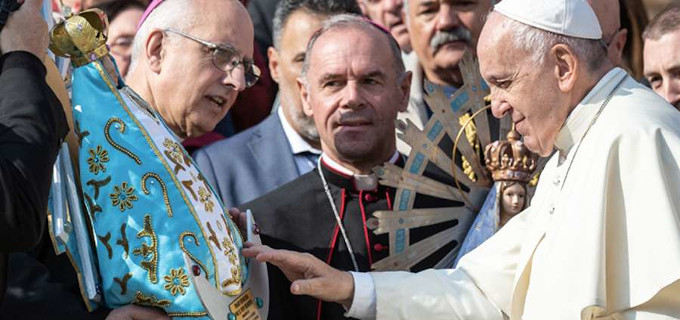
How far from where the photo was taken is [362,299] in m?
4.54

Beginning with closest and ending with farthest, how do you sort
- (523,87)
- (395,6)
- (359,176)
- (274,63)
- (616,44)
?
1. (523,87)
2. (616,44)
3. (359,176)
4. (274,63)
5. (395,6)

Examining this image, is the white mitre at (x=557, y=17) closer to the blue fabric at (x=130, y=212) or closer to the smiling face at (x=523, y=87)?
the smiling face at (x=523, y=87)

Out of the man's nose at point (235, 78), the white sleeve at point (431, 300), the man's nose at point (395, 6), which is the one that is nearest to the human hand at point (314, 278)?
the white sleeve at point (431, 300)

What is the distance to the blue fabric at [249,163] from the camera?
19.2 ft

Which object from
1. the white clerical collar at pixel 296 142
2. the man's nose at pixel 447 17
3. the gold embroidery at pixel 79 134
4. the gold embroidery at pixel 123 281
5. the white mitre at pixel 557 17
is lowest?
the white clerical collar at pixel 296 142

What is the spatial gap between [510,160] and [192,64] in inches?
50.7

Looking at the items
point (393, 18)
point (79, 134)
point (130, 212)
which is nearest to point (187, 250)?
point (130, 212)

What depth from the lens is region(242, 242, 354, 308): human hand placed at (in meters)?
4.36

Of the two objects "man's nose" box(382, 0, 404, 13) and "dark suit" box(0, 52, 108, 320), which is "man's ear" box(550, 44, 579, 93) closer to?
"dark suit" box(0, 52, 108, 320)

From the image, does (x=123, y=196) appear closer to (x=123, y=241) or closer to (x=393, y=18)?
(x=123, y=241)

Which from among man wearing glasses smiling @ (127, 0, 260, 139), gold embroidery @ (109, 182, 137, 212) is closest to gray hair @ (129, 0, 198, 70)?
man wearing glasses smiling @ (127, 0, 260, 139)

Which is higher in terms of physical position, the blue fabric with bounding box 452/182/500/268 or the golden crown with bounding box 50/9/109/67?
the golden crown with bounding box 50/9/109/67

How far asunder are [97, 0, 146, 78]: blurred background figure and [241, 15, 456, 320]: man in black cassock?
0.98m

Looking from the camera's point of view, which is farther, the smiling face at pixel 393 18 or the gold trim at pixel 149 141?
the smiling face at pixel 393 18
